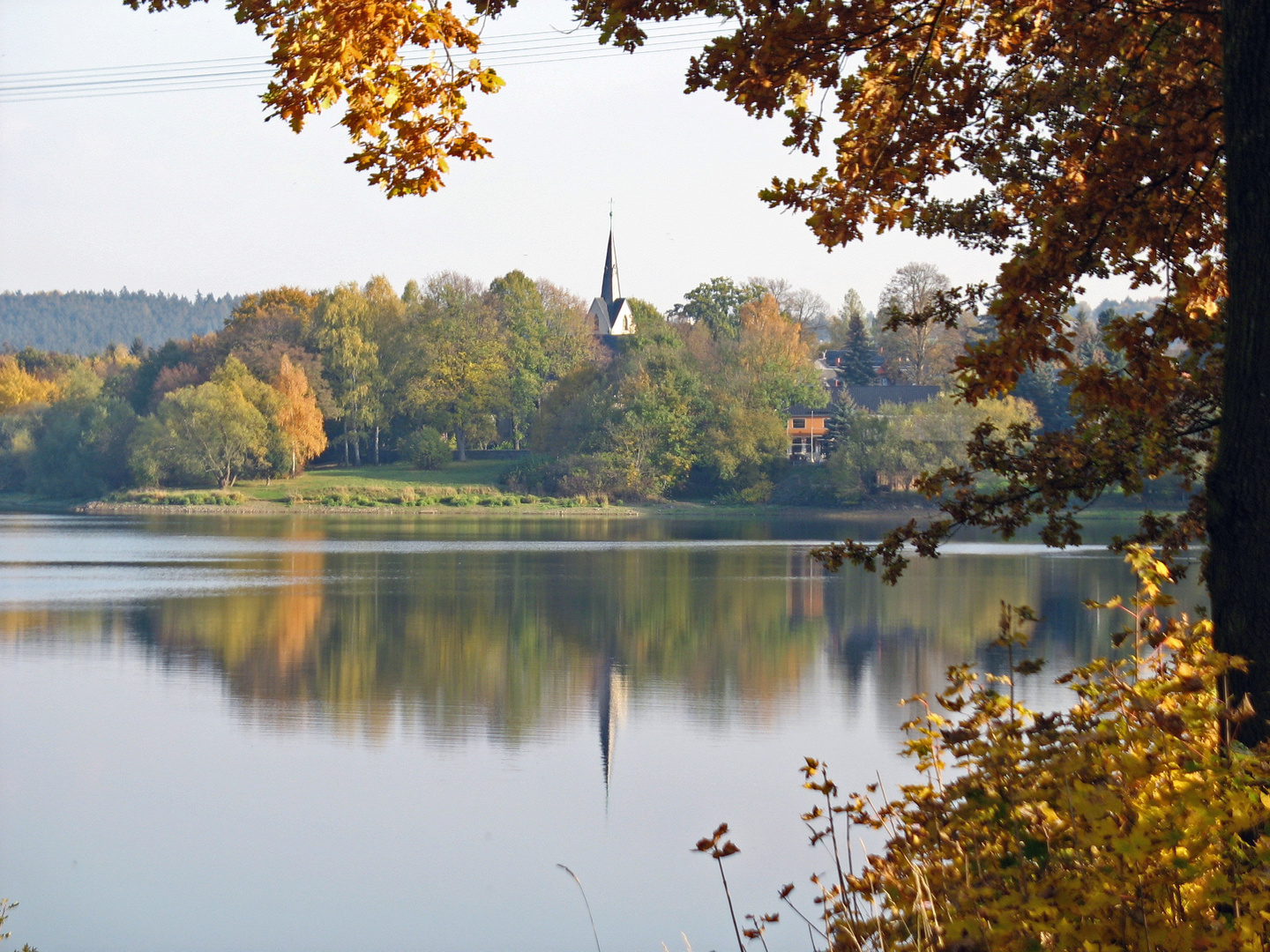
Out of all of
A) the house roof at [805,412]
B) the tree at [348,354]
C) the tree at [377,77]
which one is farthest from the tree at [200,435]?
the tree at [377,77]

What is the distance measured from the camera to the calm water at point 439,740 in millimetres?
8633

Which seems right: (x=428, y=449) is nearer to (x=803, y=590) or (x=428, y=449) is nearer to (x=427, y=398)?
(x=427, y=398)

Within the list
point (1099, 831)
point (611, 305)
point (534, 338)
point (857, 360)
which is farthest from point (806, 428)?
point (1099, 831)

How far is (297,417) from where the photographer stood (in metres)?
61.3

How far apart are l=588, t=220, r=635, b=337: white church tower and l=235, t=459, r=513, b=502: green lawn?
33.4 metres

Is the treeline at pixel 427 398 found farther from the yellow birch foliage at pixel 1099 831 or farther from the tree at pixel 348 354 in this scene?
the yellow birch foliage at pixel 1099 831

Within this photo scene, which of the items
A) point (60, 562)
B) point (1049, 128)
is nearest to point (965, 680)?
point (1049, 128)

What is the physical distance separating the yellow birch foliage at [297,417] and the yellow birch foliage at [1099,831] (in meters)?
58.5

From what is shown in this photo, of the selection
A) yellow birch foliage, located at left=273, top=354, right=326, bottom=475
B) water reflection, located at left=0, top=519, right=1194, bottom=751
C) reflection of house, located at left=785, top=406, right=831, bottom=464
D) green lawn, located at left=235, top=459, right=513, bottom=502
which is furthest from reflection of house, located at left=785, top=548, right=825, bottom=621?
reflection of house, located at left=785, top=406, right=831, bottom=464

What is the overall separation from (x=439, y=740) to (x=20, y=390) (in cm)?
7307

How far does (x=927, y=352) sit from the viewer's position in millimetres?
77562

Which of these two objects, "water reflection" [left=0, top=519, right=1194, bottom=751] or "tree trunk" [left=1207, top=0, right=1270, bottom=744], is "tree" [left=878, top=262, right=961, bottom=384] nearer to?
A: "water reflection" [left=0, top=519, right=1194, bottom=751]

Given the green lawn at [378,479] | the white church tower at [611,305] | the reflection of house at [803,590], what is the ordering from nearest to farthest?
the reflection of house at [803,590] → the green lawn at [378,479] → the white church tower at [611,305]

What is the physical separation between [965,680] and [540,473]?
57.5m
